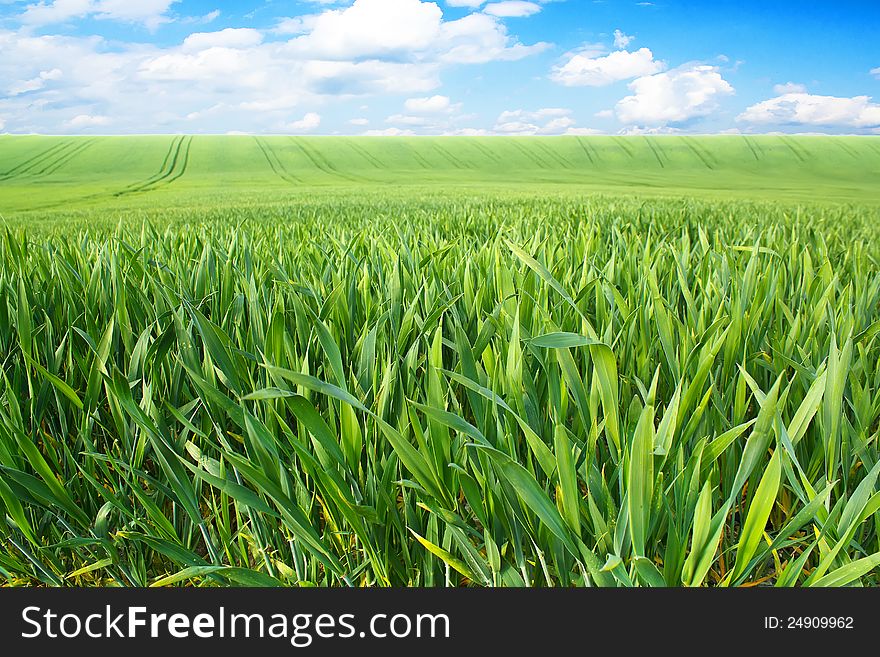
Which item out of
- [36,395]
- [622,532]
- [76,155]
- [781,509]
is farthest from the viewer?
[76,155]

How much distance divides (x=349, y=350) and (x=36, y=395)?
543 millimetres

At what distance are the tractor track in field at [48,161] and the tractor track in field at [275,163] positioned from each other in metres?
10.4

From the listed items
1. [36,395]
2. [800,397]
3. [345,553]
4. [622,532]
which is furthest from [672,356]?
[36,395]

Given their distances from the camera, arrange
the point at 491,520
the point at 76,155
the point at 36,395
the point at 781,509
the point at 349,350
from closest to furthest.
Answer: the point at 491,520, the point at 781,509, the point at 36,395, the point at 349,350, the point at 76,155

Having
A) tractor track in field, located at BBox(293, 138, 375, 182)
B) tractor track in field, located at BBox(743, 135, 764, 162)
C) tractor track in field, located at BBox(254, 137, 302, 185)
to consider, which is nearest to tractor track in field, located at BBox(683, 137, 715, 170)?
tractor track in field, located at BBox(743, 135, 764, 162)

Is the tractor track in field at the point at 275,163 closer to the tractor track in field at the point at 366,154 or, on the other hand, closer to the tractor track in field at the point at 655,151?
the tractor track in field at the point at 366,154

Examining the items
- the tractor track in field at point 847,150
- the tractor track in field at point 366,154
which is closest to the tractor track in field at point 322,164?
the tractor track in field at point 366,154

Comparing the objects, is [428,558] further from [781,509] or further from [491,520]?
[781,509]

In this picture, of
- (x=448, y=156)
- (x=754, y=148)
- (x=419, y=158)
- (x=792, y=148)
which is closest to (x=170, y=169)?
(x=419, y=158)

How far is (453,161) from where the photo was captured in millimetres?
37562

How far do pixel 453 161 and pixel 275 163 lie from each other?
36.7 ft

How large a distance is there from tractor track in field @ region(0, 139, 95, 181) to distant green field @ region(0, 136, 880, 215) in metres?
0.06

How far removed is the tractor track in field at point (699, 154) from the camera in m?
38.3

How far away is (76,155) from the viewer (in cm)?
3309
